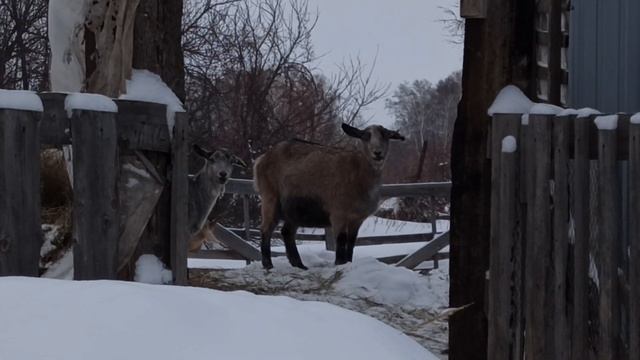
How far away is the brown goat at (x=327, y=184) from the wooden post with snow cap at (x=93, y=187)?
7.11 meters

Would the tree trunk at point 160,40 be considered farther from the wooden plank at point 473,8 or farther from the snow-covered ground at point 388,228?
the snow-covered ground at point 388,228

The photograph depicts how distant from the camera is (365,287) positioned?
998 centimetres

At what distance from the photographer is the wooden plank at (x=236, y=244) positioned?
44.1 ft

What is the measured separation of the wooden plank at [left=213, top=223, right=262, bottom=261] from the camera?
13438 mm

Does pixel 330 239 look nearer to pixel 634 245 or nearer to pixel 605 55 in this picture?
pixel 605 55

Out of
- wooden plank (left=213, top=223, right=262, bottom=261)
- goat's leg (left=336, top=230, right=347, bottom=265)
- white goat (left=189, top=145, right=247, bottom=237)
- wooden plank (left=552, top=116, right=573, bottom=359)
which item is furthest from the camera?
wooden plank (left=213, top=223, right=262, bottom=261)

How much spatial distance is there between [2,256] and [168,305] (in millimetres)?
1597

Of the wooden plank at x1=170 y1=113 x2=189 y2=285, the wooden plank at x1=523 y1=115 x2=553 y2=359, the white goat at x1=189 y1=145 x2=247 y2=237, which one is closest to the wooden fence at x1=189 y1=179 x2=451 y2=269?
the white goat at x1=189 y1=145 x2=247 y2=237

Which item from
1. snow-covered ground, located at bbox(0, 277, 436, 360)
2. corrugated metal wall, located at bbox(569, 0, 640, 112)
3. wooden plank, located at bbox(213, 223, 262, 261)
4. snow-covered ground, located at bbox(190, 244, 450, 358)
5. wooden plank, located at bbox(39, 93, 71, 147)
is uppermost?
corrugated metal wall, located at bbox(569, 0, 640, 112)

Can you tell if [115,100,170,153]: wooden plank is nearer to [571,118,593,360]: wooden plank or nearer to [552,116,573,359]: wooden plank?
[552,116,573,359]: wooden plank

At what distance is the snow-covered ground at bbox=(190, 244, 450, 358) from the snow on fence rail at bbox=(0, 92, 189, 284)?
3.53 m

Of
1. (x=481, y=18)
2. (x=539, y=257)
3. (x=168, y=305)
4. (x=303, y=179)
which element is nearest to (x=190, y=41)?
(x=303, y=179)

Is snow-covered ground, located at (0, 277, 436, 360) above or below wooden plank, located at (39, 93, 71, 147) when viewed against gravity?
below

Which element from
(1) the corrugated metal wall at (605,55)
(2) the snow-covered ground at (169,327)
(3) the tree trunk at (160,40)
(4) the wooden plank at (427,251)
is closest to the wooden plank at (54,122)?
(2) the snow-covered ground at (169,327)
